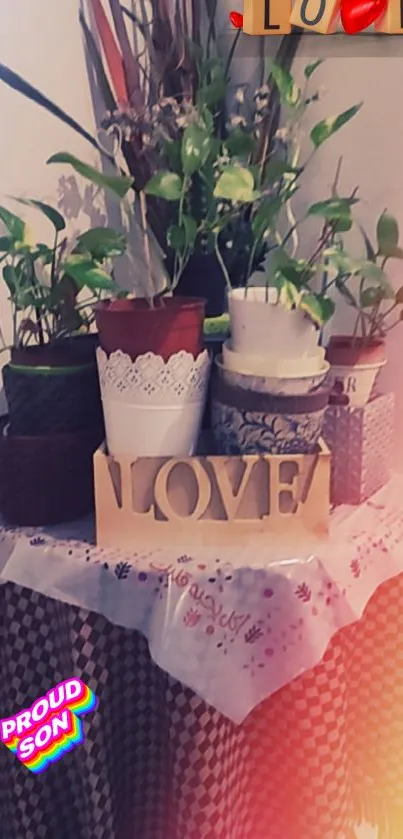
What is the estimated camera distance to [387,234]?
1.07 meters

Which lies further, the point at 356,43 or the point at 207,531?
the point at 356,43

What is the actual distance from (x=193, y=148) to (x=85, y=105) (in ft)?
1.46

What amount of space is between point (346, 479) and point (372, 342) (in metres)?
0.20

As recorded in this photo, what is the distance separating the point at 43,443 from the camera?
96cm

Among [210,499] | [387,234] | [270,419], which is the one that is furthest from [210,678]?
[387,234]

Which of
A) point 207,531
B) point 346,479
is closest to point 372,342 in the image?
point 346,479

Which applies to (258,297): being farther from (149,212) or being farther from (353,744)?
(353,744)

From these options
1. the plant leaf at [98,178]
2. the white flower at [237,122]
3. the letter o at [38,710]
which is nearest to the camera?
the plant leaf at [98,178]

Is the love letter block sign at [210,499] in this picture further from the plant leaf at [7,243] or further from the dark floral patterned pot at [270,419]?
the plant leaf at [7,243]

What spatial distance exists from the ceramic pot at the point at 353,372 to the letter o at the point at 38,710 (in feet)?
1.81

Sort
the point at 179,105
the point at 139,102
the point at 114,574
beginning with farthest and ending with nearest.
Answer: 1. the point at 139,102
2. the point at 179,105
3. the point at 114,574

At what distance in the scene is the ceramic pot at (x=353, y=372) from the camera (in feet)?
3.47

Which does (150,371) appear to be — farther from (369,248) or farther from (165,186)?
(369,248)

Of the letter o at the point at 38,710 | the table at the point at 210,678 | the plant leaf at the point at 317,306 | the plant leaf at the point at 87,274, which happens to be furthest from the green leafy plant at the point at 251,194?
the letter o at the point at 38,710
